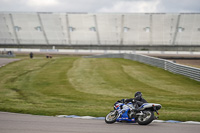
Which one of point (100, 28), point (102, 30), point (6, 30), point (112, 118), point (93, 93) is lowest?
point (93, 93)

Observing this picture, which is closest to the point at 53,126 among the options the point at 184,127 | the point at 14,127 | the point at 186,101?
the point at 14,127

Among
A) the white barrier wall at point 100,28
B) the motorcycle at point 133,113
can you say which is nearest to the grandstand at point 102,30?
the white barrier wall at point 100,28

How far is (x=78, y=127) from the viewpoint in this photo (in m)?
9.41

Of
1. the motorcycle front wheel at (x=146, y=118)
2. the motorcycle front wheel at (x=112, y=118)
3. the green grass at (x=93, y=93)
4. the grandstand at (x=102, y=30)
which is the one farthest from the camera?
the grandstand at (x=102, y=30)

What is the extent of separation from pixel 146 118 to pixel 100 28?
76652 mm

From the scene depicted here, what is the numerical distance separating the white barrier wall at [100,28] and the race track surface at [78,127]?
71.2m

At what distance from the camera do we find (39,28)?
86.6 m

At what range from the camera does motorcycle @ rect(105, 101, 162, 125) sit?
387 inches

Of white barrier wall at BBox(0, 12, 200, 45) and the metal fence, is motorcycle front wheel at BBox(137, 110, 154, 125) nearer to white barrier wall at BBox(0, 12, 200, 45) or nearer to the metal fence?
the metal fence

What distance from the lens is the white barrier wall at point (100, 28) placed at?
3228 inches

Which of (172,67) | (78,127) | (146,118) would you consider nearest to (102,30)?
(172,67)

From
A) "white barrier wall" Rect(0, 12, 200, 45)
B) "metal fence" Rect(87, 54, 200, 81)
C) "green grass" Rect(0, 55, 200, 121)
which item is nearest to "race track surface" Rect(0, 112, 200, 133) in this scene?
"green grass" Rect(0, 55, 200, 121)

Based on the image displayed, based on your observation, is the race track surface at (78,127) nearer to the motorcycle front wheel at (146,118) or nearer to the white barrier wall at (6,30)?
the motorcycle front wheel at (146,118)

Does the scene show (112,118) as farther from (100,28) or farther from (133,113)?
(100,28)
